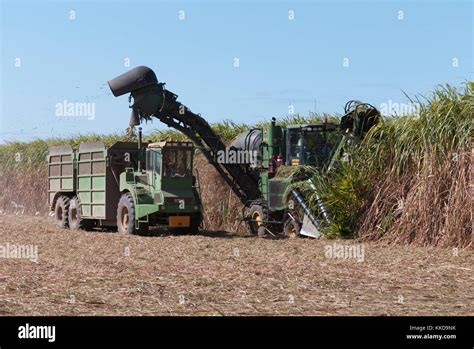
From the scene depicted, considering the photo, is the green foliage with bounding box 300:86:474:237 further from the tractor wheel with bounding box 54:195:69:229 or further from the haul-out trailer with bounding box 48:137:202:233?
the tractor wheel with bounding box 54:195:69:229

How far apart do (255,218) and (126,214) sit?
9.80 ft

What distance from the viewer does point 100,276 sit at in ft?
34.2

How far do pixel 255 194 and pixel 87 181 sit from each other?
165 inches

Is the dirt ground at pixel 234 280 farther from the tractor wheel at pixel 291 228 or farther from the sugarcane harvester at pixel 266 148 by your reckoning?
the sugarcane harvester at pixel 266 148

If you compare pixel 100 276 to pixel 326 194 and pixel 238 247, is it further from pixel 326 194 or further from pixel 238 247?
pixel 326 194

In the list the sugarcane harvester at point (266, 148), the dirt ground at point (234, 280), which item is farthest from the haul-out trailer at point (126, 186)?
the dirt ground at point (234, 280)

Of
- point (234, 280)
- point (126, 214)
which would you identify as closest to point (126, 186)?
point (126, 214)

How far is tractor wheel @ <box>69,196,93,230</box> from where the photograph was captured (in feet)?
64.5

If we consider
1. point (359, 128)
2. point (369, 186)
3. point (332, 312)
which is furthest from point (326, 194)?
point (332, 312)

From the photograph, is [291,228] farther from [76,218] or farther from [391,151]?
[76,218]

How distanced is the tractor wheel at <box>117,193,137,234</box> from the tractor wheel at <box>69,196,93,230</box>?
2.13 m

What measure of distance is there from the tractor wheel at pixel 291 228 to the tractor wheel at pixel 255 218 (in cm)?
128

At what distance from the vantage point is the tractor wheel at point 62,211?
20.4 meters
